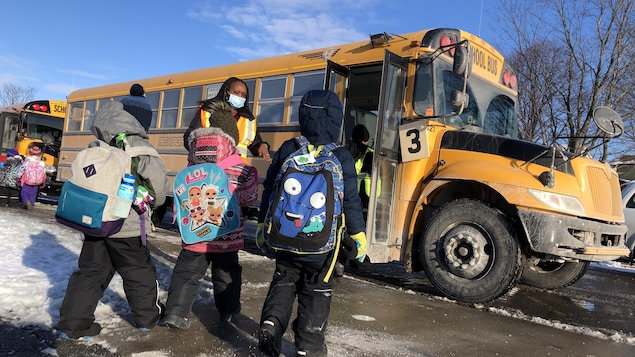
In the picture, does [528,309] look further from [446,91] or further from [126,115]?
[126,115]

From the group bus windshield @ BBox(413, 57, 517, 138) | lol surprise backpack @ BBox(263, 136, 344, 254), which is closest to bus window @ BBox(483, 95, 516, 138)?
bus windshield @ BBox(413, 57, 517, 138)

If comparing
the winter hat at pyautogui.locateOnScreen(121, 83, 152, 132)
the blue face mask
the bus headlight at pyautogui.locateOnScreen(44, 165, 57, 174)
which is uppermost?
the blue face mask

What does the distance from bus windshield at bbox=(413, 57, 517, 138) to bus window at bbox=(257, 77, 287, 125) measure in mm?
2084

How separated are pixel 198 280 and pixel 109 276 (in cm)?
53

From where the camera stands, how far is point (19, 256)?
4418 mm

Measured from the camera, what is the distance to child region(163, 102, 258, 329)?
9.98ft

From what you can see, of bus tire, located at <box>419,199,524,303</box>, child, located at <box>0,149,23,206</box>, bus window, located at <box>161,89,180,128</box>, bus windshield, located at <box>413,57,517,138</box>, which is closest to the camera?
bus tire, located at <box>419,199,524,303</box>

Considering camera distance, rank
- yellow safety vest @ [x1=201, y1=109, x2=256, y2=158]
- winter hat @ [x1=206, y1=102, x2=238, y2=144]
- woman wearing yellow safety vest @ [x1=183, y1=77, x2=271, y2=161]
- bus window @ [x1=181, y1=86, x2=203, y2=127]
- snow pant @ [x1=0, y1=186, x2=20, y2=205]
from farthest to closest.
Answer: snow pant @ [x1=0, y1=186, x2=20, y2=205] < bus window @ [x1=181, y1=86, x2=203, y2=127] < yellow safety vest @ [x1=201, y1=109, x2=256, y2=158] < woman wearing yellow safety vest @ [x1=183, y1=77, x2=271, y2=161] < winter hat @ [x1=206, y1=102, x2=238, y2=144]

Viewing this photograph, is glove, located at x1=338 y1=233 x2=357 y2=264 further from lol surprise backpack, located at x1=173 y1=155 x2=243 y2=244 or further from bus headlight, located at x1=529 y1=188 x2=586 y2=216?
bus headlight, located at x1=529 y1=188 x2=586 y2=216

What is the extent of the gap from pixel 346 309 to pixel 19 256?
3026 millimetres

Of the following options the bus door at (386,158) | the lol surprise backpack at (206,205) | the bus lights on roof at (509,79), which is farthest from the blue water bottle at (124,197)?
the bus lights on roof at (509,79)

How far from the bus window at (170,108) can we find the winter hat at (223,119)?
15.8 ft

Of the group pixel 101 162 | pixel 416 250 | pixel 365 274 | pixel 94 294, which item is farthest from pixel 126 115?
pixel 365 274

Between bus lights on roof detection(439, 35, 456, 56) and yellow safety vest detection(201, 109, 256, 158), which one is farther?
bus lights on roof detection(439, 35, 456, 56)
